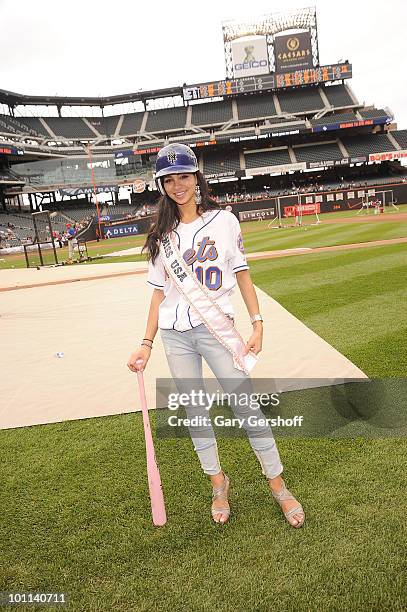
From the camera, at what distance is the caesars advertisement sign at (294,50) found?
191 feet

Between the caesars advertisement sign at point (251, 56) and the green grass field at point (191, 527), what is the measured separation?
212 ft

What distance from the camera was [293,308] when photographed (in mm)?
7613

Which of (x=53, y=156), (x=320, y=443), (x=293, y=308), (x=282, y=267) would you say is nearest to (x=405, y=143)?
(x=53, y=156)

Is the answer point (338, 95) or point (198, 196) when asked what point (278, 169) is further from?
point (198, 196)

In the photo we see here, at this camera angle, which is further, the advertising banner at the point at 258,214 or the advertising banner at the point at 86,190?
the advertising banner at the point at 86,190

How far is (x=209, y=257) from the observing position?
2.66 m

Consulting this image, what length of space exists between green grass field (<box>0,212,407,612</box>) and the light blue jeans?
409 mm

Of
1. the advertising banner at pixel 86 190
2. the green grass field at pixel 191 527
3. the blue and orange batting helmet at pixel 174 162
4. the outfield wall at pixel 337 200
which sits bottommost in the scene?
the outfield wall at pixel 337 200

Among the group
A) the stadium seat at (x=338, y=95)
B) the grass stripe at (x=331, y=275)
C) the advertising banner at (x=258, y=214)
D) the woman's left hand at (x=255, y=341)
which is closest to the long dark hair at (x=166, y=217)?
the woman's left hand at (x=255, y=341)

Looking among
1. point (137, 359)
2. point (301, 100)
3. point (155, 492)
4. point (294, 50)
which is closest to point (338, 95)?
point (301, 100)

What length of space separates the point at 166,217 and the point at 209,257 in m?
0.38

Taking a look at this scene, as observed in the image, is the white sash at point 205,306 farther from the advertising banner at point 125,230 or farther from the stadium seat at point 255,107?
the stadium seat at point 255,107

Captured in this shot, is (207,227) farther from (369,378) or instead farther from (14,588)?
(369,378)

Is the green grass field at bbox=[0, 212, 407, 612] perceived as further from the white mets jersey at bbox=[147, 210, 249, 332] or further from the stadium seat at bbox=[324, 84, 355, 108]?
the stadium seat at bbox=[324, 84, 355, 108]
